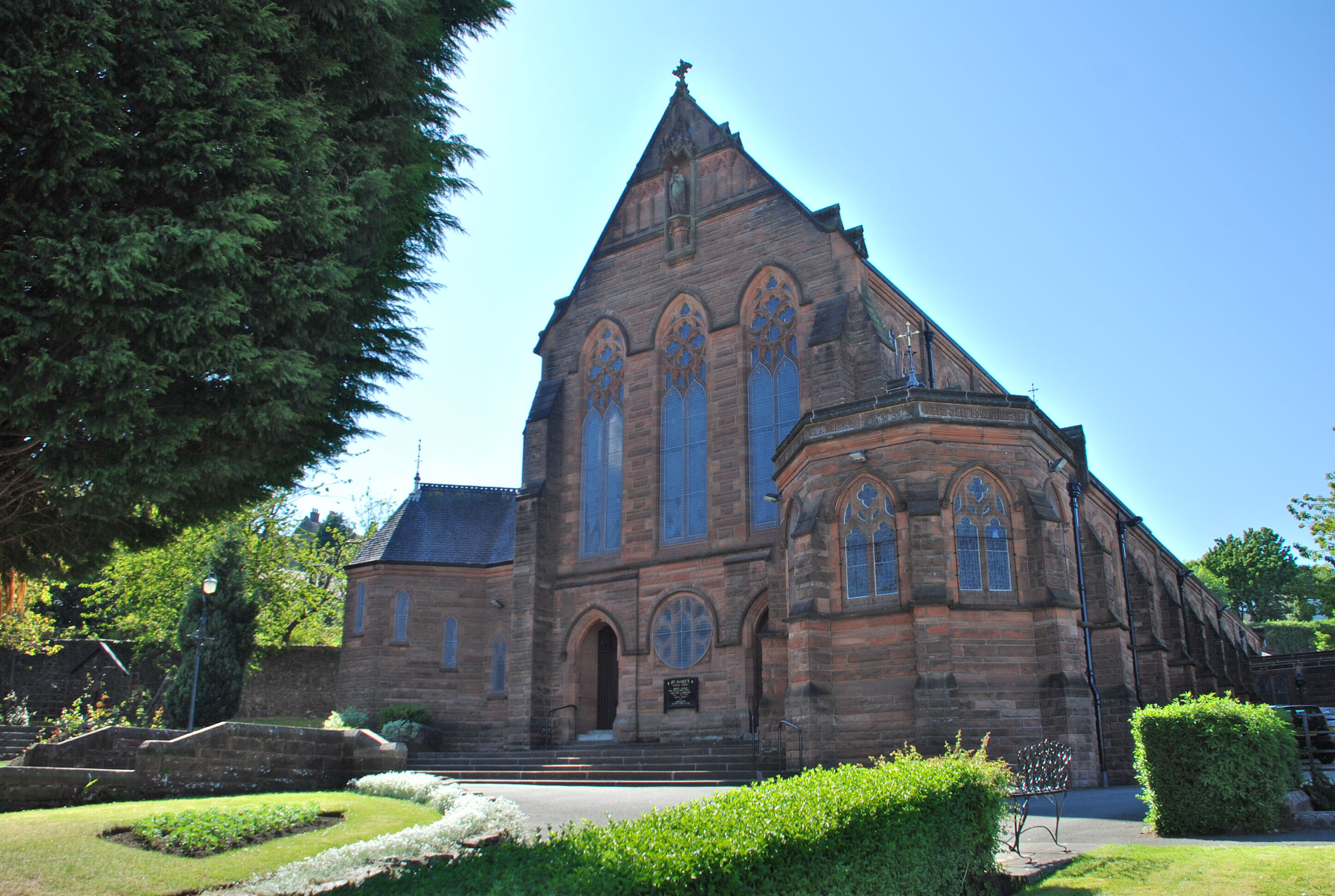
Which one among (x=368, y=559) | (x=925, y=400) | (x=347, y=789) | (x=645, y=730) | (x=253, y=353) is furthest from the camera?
(x=368, y=559)

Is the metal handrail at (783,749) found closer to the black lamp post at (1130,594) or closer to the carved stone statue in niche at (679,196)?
the black lamp post at (1130,594)

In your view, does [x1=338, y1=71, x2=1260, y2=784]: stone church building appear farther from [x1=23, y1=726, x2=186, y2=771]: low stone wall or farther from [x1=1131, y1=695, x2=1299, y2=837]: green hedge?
[x1=23, y1=726, x2=186, y2=771]: low stone wall

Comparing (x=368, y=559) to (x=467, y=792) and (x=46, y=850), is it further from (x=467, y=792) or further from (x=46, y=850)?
(x=46, y=850)

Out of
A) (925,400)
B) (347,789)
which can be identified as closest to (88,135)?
(347,789)

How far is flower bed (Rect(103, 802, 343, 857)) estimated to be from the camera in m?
9.89

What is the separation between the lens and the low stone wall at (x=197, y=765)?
12672 mm

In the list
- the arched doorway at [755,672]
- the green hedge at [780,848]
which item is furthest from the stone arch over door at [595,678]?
the green hedge at [780,848]

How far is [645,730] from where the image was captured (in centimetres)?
2459

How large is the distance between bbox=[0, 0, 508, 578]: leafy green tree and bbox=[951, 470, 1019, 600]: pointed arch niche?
39.9ft

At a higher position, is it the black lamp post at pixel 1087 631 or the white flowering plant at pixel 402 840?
the black lamp post at pixel 1087 631

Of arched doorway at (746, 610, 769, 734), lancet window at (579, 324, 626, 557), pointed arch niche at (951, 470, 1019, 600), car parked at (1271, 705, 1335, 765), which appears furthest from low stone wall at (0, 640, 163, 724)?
car parked at (1271, 705, 1335, 765)

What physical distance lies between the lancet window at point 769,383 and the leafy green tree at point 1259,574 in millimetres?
79461

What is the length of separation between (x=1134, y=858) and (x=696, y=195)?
2205cm

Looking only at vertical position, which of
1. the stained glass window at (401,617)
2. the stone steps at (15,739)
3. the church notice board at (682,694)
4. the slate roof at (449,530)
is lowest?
the stone steps at (15,739)
